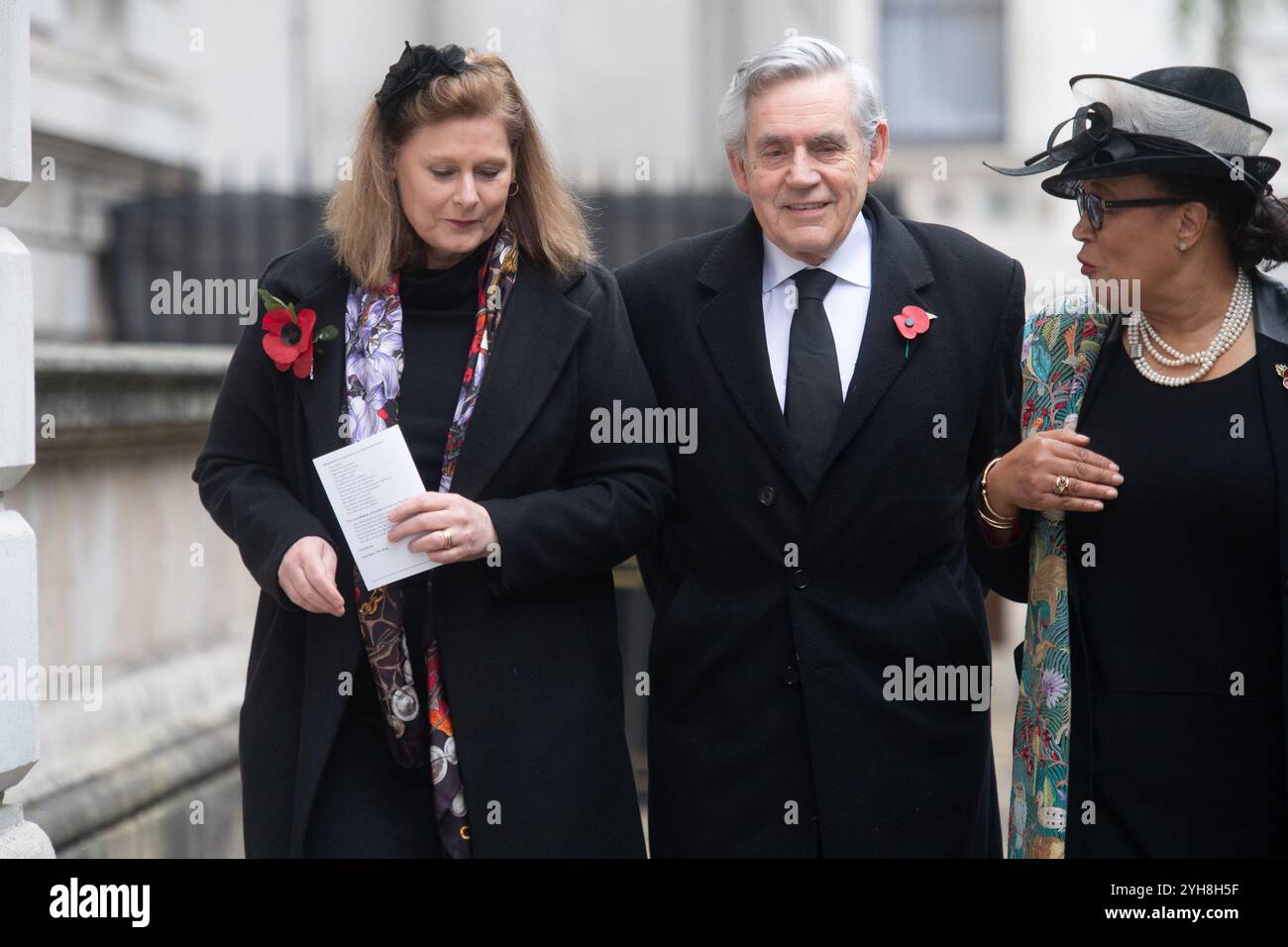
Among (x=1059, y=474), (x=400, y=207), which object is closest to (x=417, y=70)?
(x=400, y=207)

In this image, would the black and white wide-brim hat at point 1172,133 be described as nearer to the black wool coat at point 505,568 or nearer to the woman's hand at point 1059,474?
the woman's hand at point 1059,474

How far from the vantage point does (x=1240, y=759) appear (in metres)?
3.10

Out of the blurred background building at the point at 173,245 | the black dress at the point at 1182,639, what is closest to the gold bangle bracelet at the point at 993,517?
the black dress at the point at 1182,639

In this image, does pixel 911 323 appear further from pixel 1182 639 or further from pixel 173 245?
pixel 173 245

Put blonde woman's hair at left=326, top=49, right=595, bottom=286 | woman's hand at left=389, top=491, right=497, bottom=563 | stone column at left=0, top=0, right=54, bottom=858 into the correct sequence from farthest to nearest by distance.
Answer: stone column at left=0, top=0, right=54, bottom=858 → blonde woman's hair at left=326, top=49, right=595, bottom=286 → woman's hand at left=389, top=491, right=497, bottom=563

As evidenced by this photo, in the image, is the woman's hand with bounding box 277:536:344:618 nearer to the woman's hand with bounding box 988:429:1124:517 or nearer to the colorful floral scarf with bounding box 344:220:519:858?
the colorful floral scarf with bounding box 344:220:519:858

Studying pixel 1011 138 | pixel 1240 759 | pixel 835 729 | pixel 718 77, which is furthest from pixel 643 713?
pixel 1011 138

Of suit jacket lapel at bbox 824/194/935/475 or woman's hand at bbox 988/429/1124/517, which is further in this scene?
suit jacket lapel at bbox 824/194/935/475

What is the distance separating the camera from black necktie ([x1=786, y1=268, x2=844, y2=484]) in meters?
3.54

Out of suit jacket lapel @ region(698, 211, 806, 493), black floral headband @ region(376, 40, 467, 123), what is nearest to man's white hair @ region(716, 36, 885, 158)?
suit jacket lapel @ region(698, 211, 806, 493)

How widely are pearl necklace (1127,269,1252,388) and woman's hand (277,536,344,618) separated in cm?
146

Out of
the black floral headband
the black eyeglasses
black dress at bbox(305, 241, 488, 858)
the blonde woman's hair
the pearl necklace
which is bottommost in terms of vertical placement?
black dress at bbox(305, 241, 488, 858)

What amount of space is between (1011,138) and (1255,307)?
42.5ft

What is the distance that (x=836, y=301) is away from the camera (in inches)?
143
